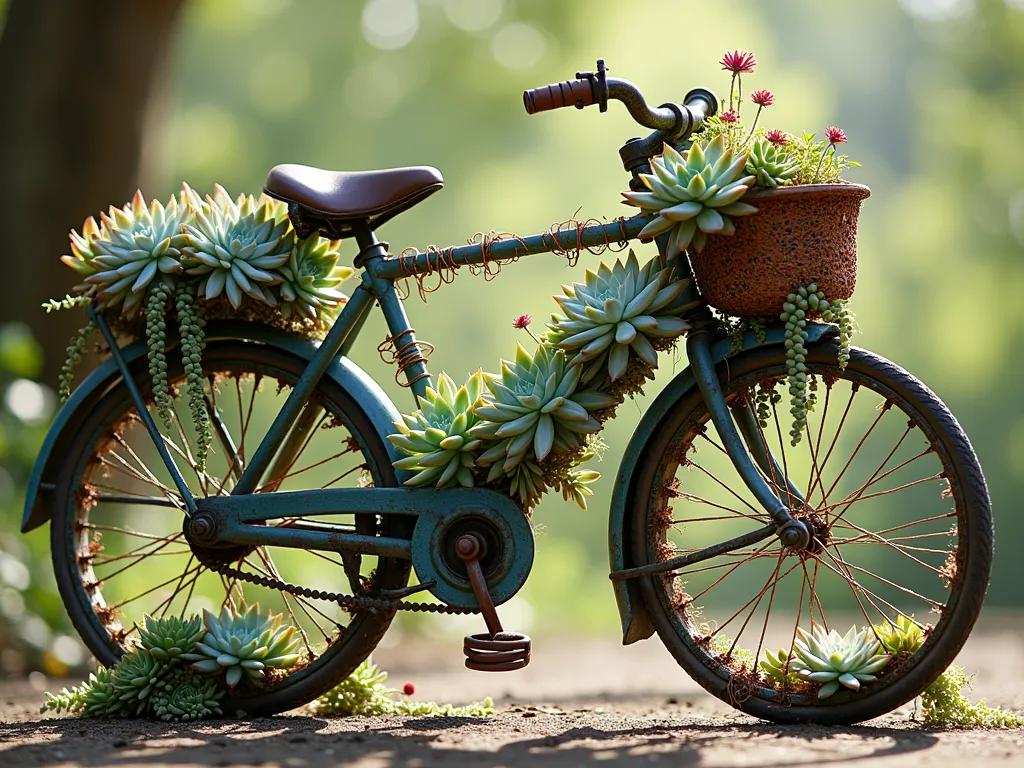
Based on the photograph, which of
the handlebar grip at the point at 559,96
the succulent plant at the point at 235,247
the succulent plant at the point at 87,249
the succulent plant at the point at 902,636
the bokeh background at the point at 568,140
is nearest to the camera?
the succulent plant at the point at 902,636

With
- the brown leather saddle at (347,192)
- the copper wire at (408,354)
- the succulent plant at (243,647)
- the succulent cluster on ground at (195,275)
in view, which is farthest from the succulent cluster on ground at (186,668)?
the brown leather saddle at (347,192)

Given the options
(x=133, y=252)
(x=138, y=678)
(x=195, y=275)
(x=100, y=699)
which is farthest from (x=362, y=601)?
(x=133, y=252)

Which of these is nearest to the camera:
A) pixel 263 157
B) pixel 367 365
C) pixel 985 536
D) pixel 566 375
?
pixel 985 536

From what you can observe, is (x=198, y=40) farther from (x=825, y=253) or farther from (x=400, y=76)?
(x=825, y=253)

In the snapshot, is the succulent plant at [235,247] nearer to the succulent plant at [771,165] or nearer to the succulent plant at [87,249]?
the succulent plant at [87,249]

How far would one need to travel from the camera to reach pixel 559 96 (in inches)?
126

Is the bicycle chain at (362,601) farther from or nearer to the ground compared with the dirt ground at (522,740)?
farther from the ground

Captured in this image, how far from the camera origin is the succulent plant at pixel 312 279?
11.6ft

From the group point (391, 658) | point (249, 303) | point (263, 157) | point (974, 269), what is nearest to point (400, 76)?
point (263, 157)

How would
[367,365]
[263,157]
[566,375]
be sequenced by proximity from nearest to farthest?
1. [566,375]
2. [367,365]
3. [263,157]

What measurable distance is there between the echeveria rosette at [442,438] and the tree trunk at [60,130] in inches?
130

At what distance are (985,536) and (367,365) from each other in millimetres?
14162

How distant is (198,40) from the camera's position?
1812cm

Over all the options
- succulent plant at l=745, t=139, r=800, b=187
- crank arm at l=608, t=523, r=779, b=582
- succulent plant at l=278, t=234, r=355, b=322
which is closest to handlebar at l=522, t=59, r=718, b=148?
succulent plant at l=745, t=139, r=800, b=187
